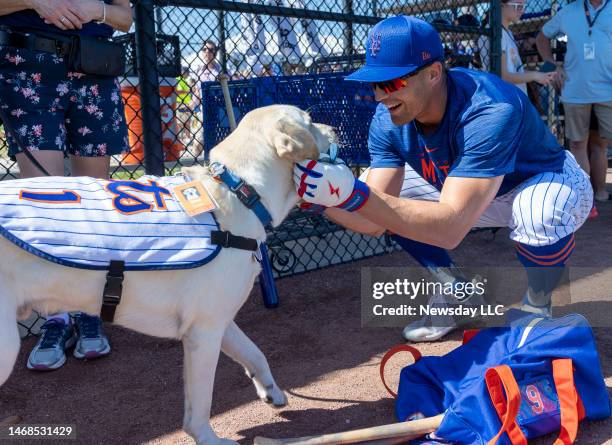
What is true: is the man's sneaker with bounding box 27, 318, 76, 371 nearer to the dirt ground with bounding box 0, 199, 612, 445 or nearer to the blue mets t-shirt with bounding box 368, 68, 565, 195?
the dirt ground with bounding box 0, 199, 612, 445

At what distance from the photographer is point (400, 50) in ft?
8.72

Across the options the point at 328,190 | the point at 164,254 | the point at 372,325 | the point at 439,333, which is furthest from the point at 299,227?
the point at 164,254

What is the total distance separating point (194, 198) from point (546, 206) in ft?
5.47

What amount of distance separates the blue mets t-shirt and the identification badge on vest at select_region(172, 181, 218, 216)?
117 centimetres

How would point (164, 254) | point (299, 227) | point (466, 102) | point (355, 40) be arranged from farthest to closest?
point (355, 40), point (299, 227), point (466, 102), point (164, 254)

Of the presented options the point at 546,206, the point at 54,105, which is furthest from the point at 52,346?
the point at 546,206

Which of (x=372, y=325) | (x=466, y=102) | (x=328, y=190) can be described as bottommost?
(x=372, y=325)

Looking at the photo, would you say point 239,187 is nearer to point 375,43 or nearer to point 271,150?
point 271,150

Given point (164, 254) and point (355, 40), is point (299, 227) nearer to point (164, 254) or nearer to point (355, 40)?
point (355, 40)

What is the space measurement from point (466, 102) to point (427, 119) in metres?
0.20

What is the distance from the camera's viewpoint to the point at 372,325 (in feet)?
11.5

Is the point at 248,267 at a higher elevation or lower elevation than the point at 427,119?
lower

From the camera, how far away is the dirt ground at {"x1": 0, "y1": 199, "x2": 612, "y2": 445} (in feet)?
7.99

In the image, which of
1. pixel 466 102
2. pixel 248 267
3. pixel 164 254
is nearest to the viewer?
pixel 164 254
